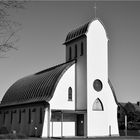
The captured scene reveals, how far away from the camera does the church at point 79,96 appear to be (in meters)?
47.8

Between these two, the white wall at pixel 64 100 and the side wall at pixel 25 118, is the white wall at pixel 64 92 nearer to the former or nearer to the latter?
the white wall at pixel 64 100

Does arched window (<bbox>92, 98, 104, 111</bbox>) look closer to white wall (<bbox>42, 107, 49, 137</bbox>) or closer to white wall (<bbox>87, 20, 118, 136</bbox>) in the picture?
white wall (<bbox>87, 20, 118, 136</bbox>)

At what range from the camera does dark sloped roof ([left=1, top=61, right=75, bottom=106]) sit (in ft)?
161

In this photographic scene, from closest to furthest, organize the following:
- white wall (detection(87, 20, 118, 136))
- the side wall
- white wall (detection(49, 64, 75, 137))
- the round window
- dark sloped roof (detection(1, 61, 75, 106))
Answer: white wall (detection(49, 64, 75, 137)), white wall (detection(87, 20, 118, 136)), dark sloped roof (detection(1, 61, 75, 106)), the side wall, the round window

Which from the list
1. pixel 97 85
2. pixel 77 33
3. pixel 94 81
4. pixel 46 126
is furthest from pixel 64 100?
pixel 77 33

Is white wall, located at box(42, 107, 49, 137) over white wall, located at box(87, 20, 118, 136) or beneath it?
beneath

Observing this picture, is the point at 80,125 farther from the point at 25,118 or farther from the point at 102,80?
the point at 25,118

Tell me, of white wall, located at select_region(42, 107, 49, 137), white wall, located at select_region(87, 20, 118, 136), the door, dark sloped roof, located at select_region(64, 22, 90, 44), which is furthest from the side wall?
dark sloped roof, located at select_region(64, 22, 90, 44)

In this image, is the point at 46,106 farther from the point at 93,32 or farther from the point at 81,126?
the point at 93,32

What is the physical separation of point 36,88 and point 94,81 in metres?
9.39

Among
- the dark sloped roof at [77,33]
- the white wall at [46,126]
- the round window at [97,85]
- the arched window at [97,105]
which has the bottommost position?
the white wall at [46,126]

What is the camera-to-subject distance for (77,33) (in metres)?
53.1

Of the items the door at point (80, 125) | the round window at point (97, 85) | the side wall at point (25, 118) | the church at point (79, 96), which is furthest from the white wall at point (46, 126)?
the round window at point (97, 85)

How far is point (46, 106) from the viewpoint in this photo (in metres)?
47.8
